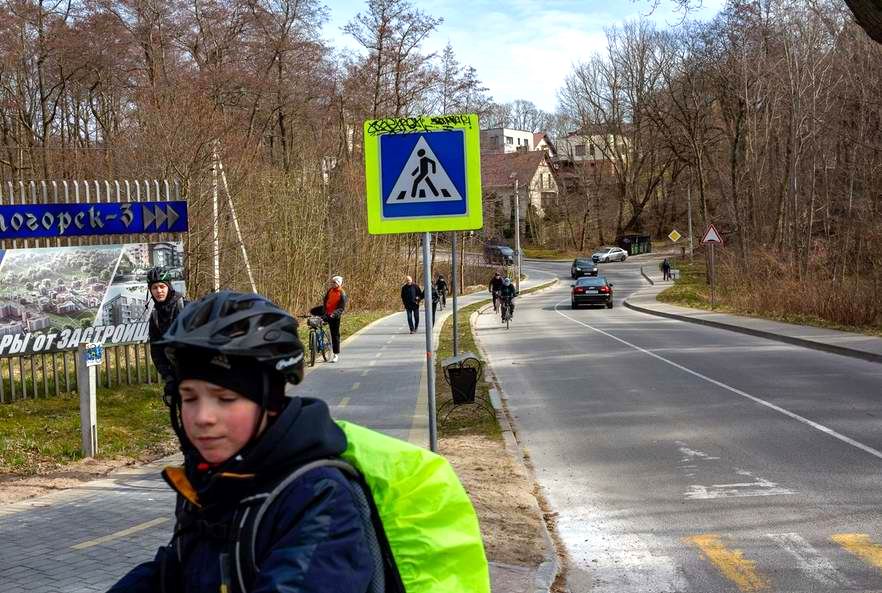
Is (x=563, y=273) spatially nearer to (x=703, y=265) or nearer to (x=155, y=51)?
(x=703, y=265)

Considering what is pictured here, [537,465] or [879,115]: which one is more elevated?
[879,115]

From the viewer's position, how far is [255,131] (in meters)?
35.3

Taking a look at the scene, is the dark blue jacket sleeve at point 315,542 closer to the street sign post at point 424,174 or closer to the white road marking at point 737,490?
the street sign post at point 424,174

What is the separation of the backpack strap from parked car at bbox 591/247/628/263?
86.6m

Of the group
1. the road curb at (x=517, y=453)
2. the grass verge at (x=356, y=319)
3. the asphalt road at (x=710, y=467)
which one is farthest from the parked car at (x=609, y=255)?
the asphalt road at (x=710, y=467)

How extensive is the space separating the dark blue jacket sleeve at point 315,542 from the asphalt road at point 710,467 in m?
4.35

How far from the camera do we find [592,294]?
4669 centimetres

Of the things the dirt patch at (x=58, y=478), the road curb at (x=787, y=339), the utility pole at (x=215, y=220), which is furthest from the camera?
the utility pole at (x=215, y=220)

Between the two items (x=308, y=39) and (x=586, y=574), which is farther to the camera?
(x=308, y=39)

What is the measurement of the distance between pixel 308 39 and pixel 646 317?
17452 millimetres

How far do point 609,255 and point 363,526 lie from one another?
3449 inches

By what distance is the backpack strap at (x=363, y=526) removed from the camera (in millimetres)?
1762

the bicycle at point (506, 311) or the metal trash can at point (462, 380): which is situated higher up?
the metal trash can at point (462, 380)

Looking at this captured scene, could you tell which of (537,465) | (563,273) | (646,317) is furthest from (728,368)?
(563,273)
